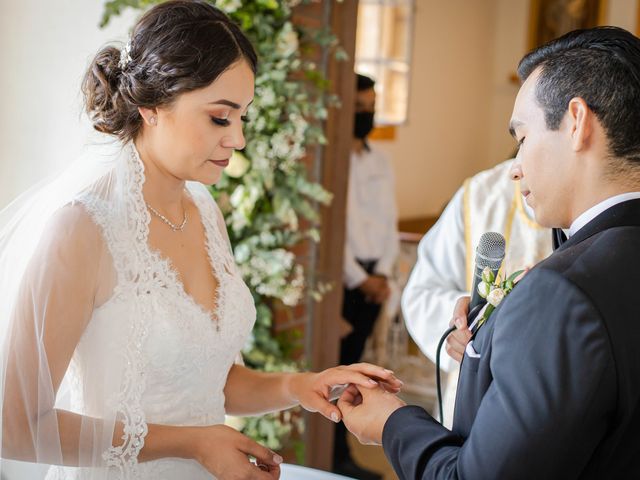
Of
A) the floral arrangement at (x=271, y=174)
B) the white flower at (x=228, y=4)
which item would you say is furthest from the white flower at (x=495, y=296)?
the white flower at (x=228, y=4)

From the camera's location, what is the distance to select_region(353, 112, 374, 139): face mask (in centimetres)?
440

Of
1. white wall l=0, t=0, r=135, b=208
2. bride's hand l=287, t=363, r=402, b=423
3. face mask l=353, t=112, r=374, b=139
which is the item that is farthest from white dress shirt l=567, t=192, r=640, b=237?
face mask l=353, t=112, r=374, b=139

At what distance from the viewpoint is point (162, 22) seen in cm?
164

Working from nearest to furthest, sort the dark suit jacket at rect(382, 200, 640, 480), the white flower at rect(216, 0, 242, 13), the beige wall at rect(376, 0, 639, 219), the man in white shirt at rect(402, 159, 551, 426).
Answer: the dark suit jacket at rect(382, 200, 640, 480) → the man in white shirt at rect(402, 159, 551, 426) → the white flower at rect(216, 0, 242, 13) → the beige wall at rect(376, 0, 639, 219)

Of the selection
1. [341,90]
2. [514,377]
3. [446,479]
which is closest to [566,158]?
[514,377]

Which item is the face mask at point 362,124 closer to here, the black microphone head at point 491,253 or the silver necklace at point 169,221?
the silver necklace at point 169,221

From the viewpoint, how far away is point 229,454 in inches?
61.6

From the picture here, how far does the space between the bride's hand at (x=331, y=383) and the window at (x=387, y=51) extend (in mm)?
4785

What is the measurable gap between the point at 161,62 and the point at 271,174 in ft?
4.49

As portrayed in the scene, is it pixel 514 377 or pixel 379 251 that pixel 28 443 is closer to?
pixel 514 377

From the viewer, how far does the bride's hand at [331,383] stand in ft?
5.17

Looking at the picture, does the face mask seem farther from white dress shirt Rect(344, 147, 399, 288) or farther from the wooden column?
the wooden column

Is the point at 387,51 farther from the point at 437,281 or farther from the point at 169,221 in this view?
the point at 169,221

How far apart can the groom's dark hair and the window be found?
203 inches
